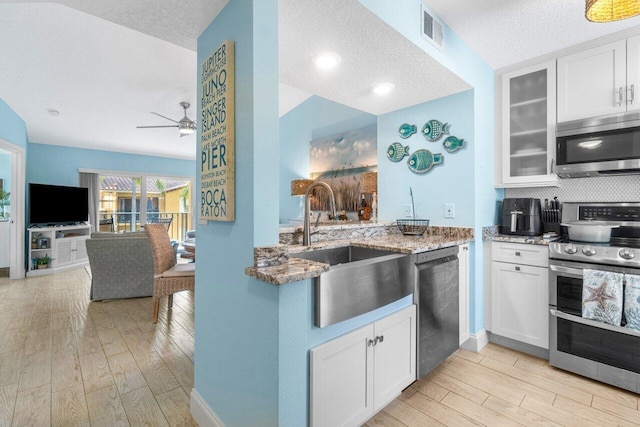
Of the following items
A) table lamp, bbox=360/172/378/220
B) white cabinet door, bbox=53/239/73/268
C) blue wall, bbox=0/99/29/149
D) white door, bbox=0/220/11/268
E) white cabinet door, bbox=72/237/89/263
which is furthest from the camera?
white cabinet door, bbox=72/237/89/263

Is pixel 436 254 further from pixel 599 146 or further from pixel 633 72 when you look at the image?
pixel 633 72

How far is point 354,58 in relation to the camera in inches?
74.6

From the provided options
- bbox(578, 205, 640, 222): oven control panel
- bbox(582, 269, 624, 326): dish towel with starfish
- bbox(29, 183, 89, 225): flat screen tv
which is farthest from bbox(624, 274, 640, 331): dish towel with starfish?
bbox(29, 183, 89, 225): flat screen tv

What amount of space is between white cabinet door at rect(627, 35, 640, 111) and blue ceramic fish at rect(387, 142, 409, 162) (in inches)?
60.6

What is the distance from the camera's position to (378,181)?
3014 millimetres

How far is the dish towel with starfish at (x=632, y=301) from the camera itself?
1.76m

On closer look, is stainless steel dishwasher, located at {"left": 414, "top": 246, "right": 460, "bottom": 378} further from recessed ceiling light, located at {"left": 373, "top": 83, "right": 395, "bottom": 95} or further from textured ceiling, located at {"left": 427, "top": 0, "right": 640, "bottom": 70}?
textured ceiling, located at {"left": 427, "top": 0, "right": 640, "bottom": 70}

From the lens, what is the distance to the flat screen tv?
17.5ft

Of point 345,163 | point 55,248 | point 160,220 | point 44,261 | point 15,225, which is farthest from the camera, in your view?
point 160,220

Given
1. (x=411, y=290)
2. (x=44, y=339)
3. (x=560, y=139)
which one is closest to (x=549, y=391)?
(x=411, y=290)

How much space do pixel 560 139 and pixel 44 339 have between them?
4616mm

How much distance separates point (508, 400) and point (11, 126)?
6.78 metres

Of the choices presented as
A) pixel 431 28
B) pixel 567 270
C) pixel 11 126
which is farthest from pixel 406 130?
pixel 11 126

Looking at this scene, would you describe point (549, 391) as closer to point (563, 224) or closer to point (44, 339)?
point (563, 224)
